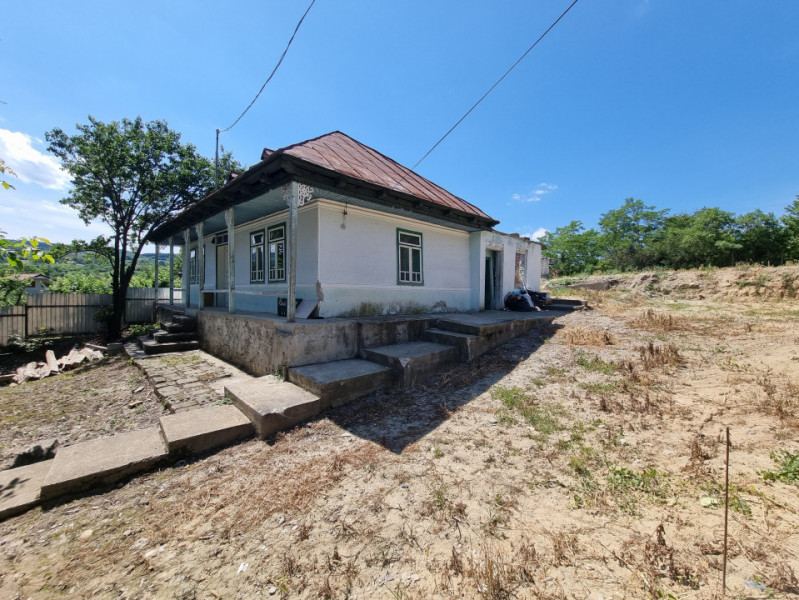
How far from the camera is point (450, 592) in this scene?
1801mm

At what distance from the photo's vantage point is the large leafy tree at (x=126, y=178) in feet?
37.0

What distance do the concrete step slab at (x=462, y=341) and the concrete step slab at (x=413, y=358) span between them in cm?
13

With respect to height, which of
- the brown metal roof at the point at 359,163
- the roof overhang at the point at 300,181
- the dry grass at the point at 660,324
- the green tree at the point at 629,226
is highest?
the green tree at the point at 629,226

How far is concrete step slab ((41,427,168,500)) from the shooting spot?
2.84 metres

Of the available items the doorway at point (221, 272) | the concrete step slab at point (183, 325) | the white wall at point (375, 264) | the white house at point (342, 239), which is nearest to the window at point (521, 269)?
the white house at point (342, 239)

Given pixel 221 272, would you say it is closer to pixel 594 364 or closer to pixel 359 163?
pixel 359 163

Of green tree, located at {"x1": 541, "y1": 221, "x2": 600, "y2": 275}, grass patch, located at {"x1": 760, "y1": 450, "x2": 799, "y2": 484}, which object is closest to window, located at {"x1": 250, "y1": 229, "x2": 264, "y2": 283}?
grass patch, located at {"x1": 760, "y1": 450, "x2": 799, "y2": 484}

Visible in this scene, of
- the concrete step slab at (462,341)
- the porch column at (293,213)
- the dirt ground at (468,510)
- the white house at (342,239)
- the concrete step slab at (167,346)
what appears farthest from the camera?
the concrete step slab at (167,346)

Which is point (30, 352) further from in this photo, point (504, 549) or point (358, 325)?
point (504, 549)

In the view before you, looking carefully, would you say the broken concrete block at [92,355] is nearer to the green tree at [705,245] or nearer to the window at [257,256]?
the window at [257,256]

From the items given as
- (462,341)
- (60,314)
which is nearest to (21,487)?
(462,341)

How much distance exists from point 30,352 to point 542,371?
14.9 m

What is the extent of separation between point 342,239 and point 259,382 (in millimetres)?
3461

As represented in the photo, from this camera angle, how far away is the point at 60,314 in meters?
11.3
